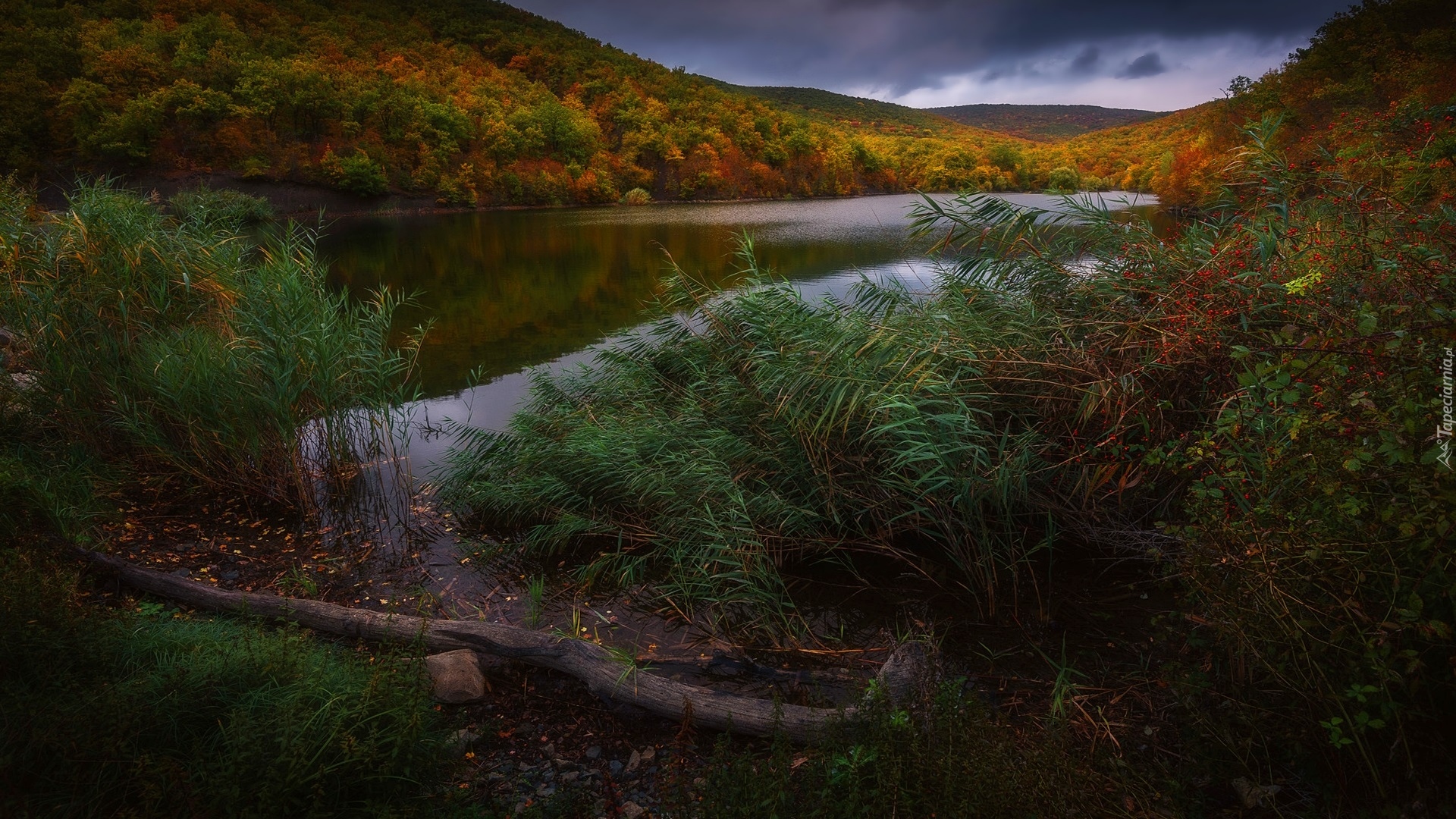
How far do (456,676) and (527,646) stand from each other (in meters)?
0.38

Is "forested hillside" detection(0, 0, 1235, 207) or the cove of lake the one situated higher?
"forested hillside" detection(0, 0, 1235, 207)

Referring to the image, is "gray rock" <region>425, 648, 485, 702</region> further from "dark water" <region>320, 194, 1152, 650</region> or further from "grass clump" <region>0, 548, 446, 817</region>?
"dark water" <region>320, 194, 1152, 650</region>

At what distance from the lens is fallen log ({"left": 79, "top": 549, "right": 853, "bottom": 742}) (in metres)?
3.19

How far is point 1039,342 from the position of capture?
4.90 metres

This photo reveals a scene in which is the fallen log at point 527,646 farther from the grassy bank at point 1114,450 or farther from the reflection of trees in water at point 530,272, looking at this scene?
the reflection of trees in water at point 530,272

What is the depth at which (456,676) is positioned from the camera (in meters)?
3.57

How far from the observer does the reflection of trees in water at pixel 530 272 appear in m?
12.4

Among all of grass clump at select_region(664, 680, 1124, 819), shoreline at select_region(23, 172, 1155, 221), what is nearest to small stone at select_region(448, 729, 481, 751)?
grass clump at select_region(664, 680, 1124, 819)

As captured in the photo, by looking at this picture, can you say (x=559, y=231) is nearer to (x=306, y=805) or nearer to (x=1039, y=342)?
(x=1039, y=342)

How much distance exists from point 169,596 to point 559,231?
27.5 meters

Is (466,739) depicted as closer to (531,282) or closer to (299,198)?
(531,282)

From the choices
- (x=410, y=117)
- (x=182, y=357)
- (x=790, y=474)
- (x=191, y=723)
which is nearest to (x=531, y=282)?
(x=182, y=357)

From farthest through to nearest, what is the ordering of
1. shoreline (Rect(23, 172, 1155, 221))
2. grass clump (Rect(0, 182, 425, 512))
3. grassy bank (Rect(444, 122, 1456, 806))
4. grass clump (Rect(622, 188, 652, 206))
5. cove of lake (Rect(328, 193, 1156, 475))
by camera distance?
grass clump (Rect(622, 188, 652, 206)) < shoreline (Rect(23, 172, 1155, 221)) < cove of lake (Rect(328, 193, 1156, 475)) < grass clump (Rect(0, 182, 425, 512)) < grassy bank (Rect(444, 122, 1456, 806))

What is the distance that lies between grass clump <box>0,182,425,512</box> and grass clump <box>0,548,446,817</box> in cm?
268
